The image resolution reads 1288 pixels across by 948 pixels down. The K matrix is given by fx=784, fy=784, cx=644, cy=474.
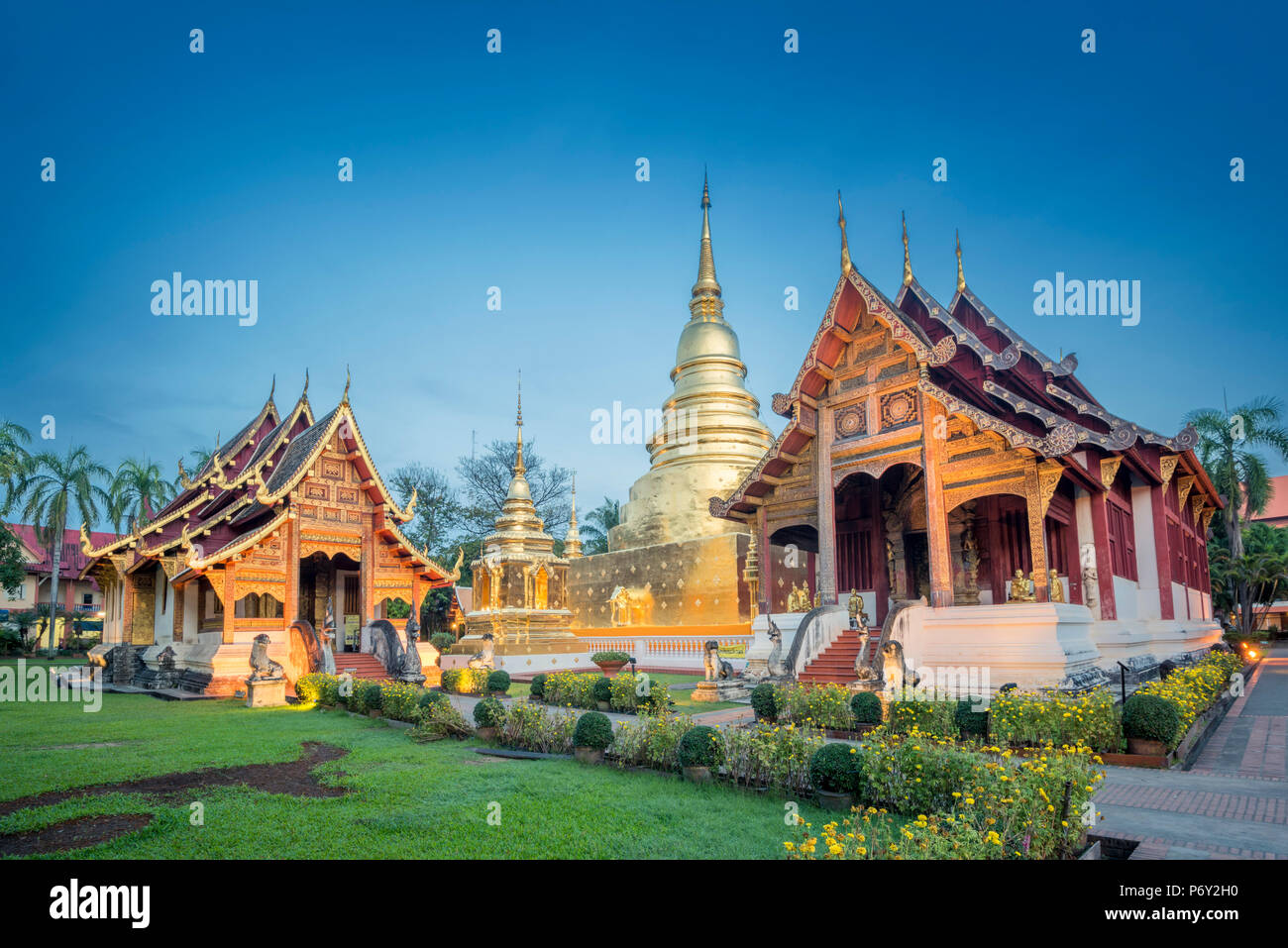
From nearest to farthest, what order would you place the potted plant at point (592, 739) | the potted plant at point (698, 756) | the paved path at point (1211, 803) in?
the paved path at point (1211, 803) → the potted plant at point (698, 756) → the potted plant at point (592, 739)

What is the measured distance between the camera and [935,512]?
15.1 meters

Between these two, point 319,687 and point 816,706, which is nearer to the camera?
point 816,706

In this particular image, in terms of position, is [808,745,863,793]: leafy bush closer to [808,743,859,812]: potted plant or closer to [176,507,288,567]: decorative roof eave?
[808,743,859,812]: potted plant

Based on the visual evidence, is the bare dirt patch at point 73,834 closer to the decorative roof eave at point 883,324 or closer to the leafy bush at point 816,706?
the leafy bush at point 816,706

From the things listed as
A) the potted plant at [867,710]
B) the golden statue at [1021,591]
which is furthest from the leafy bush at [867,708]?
the golden statue at [1021,591]

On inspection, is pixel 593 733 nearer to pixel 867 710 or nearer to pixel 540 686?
pixel 867 710

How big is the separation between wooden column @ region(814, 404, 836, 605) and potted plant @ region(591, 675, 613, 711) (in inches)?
198

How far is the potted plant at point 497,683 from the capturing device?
17.2m

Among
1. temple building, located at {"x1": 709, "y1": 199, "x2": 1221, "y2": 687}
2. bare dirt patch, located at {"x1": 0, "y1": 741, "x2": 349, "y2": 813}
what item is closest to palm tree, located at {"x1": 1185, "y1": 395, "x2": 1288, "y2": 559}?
temple building, located at {"x1": 709, "y1": 199, "x2": 1221, "y2": 687}

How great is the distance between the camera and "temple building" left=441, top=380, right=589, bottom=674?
2602 cm

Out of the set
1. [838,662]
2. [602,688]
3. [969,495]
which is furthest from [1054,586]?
[602,688]

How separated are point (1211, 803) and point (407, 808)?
7.30 m

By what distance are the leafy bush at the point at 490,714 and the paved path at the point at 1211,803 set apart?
710cm
